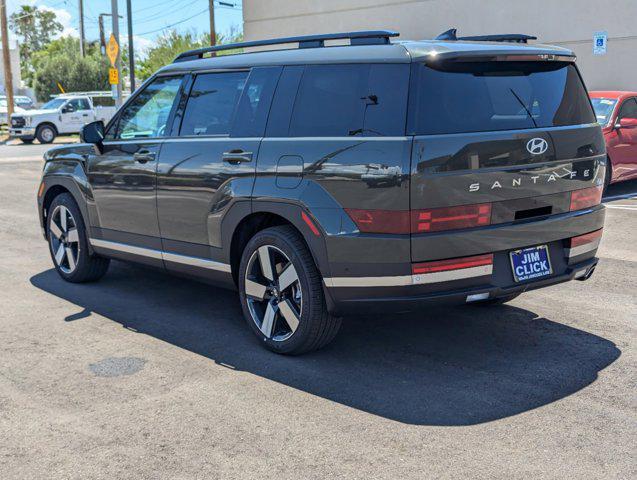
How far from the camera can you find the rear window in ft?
14.9

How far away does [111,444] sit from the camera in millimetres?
3967

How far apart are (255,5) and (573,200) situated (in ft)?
90.6

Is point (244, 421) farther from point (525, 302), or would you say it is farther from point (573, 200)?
point (525, 302)

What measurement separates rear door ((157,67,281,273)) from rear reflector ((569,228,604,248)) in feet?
6.90

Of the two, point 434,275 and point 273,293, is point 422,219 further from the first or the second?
point 273,293

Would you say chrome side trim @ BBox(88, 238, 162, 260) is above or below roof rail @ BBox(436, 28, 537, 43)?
below

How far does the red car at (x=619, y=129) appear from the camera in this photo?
12484mm

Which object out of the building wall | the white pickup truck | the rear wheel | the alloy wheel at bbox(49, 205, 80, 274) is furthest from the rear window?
the rear wheel

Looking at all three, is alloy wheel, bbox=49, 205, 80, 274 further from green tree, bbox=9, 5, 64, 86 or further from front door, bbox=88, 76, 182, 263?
green tree, bbox=9, 5, 64, 86

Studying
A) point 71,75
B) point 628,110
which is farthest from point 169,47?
point 628,110

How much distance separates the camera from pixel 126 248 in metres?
6.52

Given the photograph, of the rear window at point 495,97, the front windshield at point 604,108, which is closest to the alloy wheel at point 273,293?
the rear window at point 495,97

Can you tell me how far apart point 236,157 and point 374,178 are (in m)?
1.20

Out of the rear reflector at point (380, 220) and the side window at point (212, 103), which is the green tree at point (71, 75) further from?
the rear reflector at point (380, 220)
